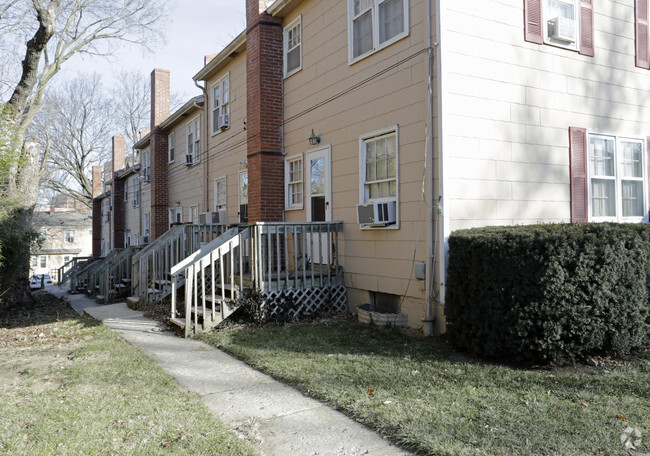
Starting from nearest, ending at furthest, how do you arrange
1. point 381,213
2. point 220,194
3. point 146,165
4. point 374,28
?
point 381,213, point 374,28, point 220,194, point 146,165

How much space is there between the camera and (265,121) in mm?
10359

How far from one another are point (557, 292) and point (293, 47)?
25.0 ft

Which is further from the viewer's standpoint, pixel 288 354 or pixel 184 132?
pixel 184 132

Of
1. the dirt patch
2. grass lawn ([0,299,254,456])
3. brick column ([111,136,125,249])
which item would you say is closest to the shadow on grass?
the dirt patch

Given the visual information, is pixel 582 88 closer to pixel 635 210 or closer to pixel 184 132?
pixel 635 210

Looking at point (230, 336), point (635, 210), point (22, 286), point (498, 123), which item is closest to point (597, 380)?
point (498, 123)

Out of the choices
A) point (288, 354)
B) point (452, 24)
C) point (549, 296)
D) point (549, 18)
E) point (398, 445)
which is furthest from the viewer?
point (549, 18)

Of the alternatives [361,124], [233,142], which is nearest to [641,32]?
[361,124]

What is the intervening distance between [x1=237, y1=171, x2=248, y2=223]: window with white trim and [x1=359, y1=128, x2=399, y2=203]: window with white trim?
5.10m

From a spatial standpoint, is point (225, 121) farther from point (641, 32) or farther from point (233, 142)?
point (641, 32)

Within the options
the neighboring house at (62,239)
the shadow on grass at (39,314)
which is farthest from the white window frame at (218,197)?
the neighboring house at (62,239)

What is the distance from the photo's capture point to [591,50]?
8109 mm

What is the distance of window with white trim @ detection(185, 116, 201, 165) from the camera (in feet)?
51.9

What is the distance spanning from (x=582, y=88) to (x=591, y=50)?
68cm
